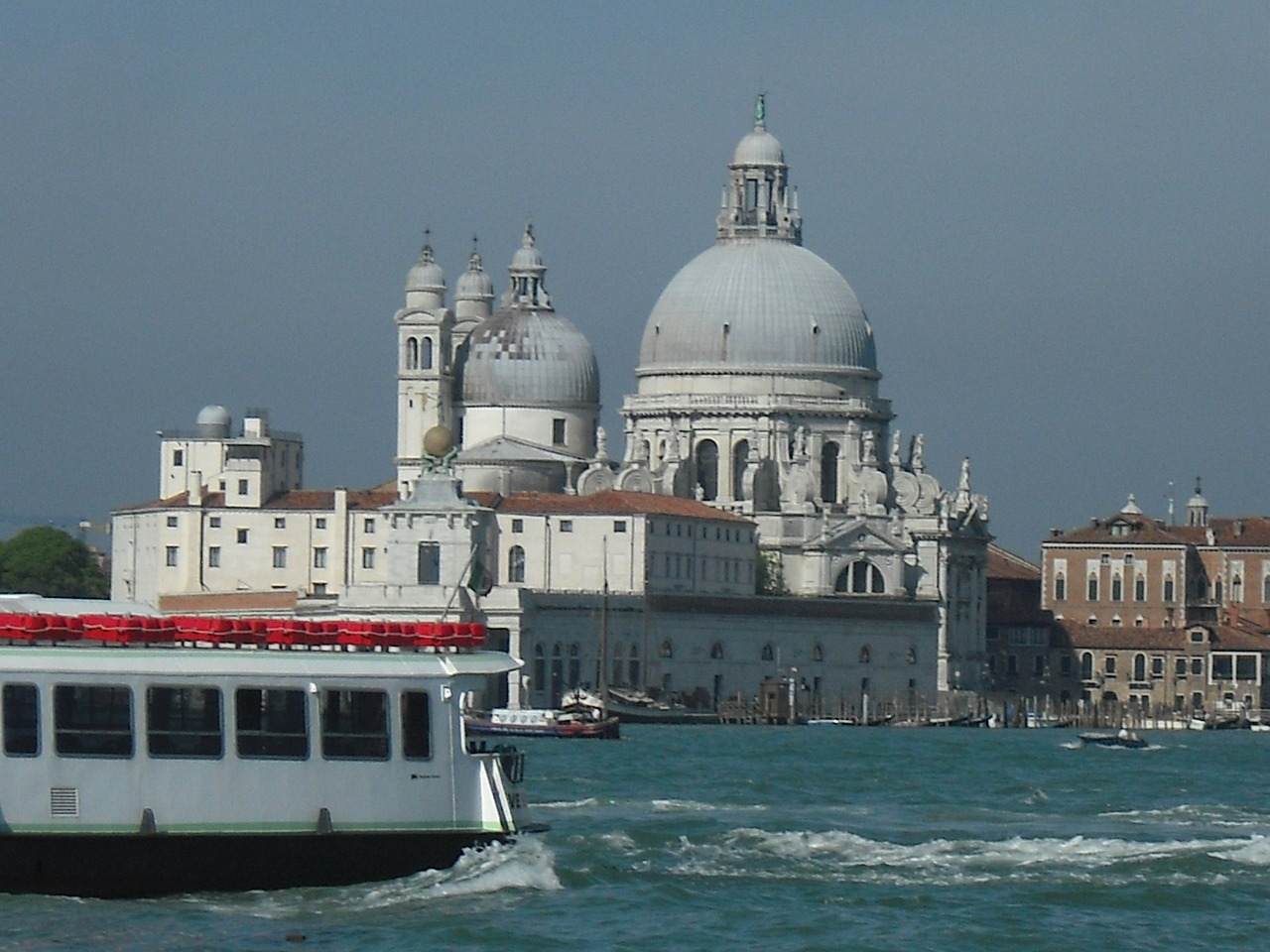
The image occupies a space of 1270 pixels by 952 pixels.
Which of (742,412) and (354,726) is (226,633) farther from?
(742,412)

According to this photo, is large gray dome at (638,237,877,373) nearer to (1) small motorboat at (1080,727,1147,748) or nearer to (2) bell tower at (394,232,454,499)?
(2) bell tower at (394,232,454,499)

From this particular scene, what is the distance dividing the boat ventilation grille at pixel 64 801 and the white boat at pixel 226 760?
1 cm

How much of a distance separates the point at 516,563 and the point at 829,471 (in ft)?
65.0

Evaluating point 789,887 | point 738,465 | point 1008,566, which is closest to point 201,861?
point 789,887

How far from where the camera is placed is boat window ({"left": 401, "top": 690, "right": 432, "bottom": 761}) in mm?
37812

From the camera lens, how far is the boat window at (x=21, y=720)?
36.5 metres

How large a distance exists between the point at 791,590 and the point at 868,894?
9336 centimetres

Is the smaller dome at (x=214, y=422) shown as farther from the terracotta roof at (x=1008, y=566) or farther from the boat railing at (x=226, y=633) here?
the boat railing at (x=226, y=633)

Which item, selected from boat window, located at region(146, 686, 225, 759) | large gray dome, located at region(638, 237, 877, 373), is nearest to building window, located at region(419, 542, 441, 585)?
large gray dome, located at region(638, 237, 877, 373)

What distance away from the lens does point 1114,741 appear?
93.8 meters

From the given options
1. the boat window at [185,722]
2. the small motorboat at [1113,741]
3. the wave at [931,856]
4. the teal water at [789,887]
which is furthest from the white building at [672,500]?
the boat window at [185,722]

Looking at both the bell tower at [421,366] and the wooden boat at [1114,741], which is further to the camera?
the bell tower at [421,366]

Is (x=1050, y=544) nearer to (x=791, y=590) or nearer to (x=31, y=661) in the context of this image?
(x=791, y=590)

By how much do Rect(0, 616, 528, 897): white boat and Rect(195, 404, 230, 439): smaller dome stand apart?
97160 millimetres
